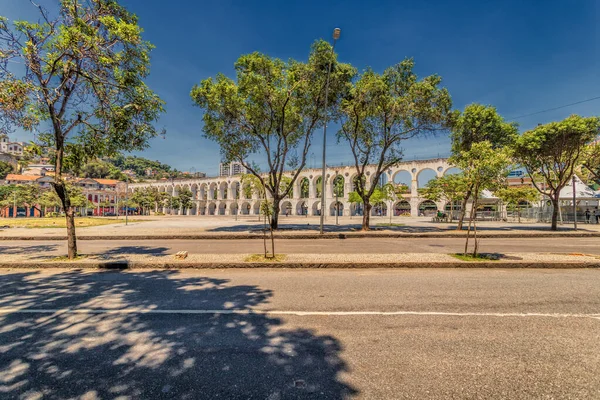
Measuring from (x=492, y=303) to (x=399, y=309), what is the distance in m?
1.61

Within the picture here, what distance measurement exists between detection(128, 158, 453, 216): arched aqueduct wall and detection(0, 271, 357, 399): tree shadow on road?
149 ft

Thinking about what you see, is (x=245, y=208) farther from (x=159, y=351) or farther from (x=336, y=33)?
(x=159, y=351)

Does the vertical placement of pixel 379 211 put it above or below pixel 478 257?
above

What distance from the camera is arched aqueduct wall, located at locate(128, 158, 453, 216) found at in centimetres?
5722

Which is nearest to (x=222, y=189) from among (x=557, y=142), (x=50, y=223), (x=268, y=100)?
(x=50, y=223)

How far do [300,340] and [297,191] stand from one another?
68.3 meters

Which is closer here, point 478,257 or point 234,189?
point 478,257

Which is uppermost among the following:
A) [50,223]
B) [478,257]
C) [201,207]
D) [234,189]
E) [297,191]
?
[234,189]

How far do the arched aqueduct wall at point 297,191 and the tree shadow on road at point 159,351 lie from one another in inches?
1785

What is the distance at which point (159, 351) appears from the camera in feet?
9.72

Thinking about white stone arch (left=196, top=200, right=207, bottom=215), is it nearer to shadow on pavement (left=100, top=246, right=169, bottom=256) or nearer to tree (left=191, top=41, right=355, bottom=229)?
tree (left=191, top=41, right=355, bottom=229)

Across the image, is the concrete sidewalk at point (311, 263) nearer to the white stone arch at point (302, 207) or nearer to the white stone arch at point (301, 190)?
the white stone arch at point (302, 207)

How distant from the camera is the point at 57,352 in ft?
9.62

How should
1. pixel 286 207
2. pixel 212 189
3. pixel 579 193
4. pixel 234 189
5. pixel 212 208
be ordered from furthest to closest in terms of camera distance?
pixel 212 208
pixel 212 189
pixel 234 189
pixel 286 207
pixel 579 193
